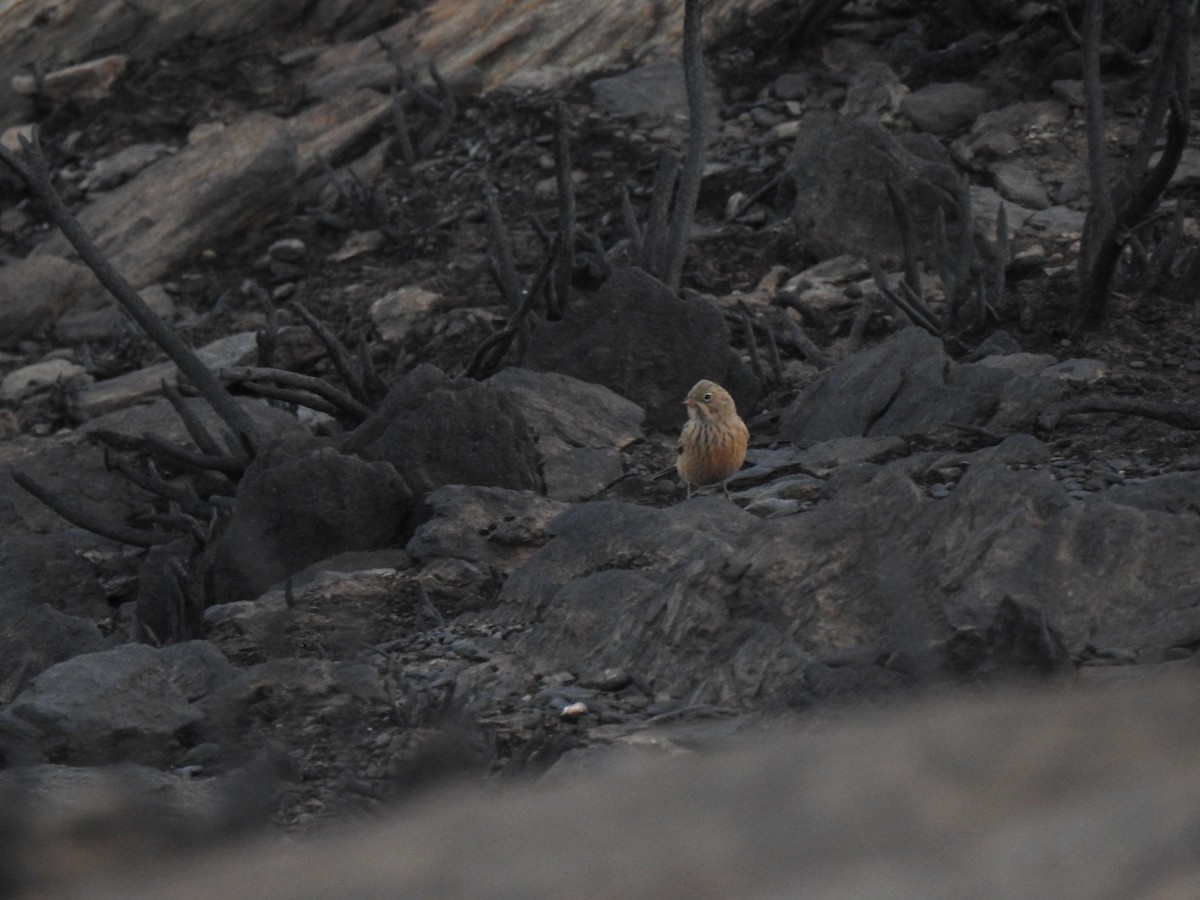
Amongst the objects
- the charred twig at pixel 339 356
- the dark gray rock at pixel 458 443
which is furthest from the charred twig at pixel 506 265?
the dark gray rock at pixel 458 443

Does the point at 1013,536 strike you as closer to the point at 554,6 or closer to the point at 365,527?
the point at 365,527

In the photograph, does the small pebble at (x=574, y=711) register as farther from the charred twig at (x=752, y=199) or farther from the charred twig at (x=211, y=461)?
the charred twig at (x=752, y=199)

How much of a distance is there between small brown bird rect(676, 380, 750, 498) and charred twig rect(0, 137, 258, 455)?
2109 millimetres

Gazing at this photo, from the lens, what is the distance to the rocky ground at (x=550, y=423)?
153 inches

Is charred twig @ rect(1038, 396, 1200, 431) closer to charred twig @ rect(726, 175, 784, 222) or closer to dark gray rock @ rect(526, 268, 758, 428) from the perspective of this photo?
dark gray rock @ rect(526, 268, 758, 428)

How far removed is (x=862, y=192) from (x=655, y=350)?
108 inches

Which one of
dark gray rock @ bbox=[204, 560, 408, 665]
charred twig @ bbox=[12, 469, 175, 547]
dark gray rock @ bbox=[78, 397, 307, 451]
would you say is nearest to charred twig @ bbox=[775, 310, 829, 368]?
dark gray rock @ bbox=[78, 397, 307, 451]

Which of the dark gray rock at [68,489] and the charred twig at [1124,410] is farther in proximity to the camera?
the dark gray rock at [68,489]

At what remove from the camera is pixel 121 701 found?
431cm

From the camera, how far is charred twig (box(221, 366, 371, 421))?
758cm

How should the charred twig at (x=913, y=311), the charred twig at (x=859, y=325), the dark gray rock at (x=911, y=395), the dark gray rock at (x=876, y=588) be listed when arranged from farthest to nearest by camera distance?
the charred twig at (x=859, y=325) → the charred twig at (x=913, y=311) → the dark gray rock at (x=911, y=395) → the dark gray rock at (x=876, y=588)

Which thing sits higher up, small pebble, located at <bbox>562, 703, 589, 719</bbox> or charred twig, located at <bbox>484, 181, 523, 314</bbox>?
small pebble, located at <bbox>562, 703, 589, 719</bbox>

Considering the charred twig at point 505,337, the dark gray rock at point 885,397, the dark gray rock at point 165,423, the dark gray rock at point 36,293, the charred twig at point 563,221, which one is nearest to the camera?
the dark gray rock at point 885,397

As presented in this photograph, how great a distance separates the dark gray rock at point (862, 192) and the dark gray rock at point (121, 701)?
21.2ft
